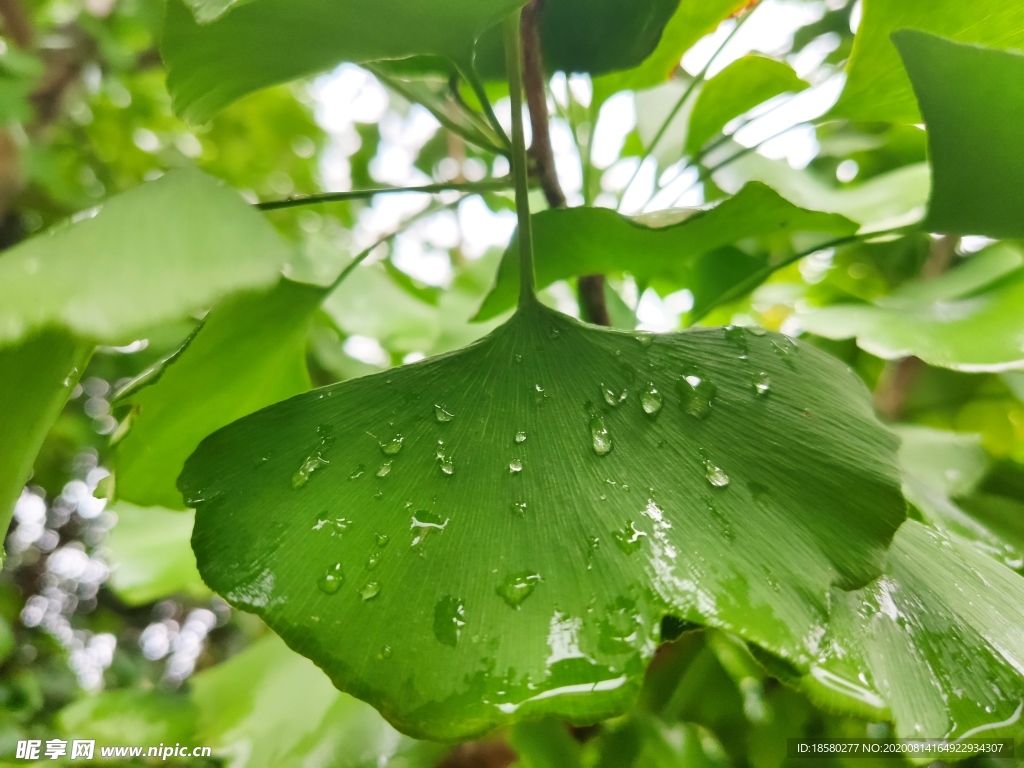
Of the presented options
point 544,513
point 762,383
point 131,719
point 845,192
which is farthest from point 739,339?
point 131,719

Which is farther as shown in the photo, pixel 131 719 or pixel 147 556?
pixel 147 556

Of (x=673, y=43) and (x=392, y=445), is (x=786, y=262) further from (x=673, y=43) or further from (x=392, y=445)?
(x=392, y=445)

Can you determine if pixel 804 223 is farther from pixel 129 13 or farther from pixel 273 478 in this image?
pixel 129 13

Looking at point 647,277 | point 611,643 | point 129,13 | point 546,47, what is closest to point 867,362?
point 647,277

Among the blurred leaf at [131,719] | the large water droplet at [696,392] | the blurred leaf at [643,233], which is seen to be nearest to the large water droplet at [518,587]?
the large water droplet at [696,392]

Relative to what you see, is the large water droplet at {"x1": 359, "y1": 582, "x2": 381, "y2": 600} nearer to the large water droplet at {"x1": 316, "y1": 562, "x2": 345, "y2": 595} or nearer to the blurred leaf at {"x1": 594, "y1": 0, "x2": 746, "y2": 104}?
the large water droplet at {"x1": 316, "y1": 562, "x2": 345, "y2": 595}
